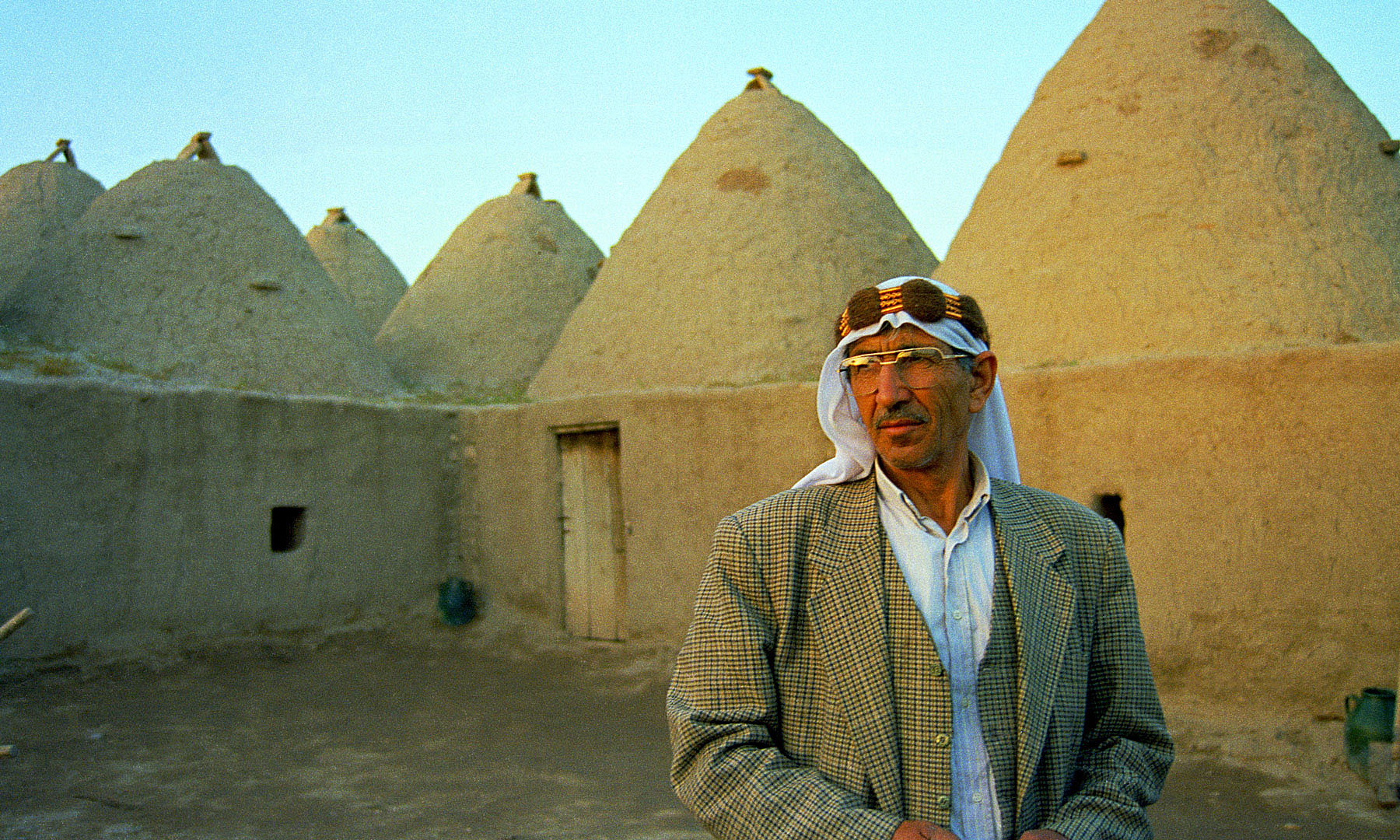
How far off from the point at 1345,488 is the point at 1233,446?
535 millimetres

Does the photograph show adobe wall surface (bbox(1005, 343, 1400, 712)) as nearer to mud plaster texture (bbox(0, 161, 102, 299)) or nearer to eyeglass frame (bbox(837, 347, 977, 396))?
eyeglass frame (bbox(837, 347, 977, 396))

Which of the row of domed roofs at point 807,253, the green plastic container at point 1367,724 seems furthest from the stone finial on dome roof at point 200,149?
the green plastic container at point 1367,724

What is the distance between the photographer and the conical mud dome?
9.66 metres

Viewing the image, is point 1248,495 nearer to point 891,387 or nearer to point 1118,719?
point 1118,719

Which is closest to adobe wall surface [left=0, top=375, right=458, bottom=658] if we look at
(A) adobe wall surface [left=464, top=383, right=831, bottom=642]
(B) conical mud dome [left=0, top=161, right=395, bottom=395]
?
(A) adobe wall surface [left=464, top=383, right=831, bottom=642]

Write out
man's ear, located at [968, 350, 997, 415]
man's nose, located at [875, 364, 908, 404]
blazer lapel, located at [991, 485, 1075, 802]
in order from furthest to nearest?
man's ear, located at [968, 350, 997, 415], man's nose, located at [875, 364, 908, 404], blazer lapel, located at [991, 485, 1075, 802]

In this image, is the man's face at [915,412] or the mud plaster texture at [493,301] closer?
the man's face at [915,412]

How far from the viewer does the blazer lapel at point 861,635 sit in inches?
60.9

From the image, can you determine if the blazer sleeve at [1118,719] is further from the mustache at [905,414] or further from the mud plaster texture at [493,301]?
the mud plaster texture at [493,301]

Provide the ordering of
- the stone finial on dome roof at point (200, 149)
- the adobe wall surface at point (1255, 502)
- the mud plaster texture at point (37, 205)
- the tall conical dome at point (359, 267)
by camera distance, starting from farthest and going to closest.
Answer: the tall conical dome at point (359, 267), the mud plaster texture at point (37, 205), the stone finial on dome roof at point (200, 149), the adobe wall surface at point (1255, 502)

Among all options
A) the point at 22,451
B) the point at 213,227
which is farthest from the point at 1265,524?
the point at 213,227

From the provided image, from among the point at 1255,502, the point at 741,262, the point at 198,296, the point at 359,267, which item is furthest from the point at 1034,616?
the point at 359,267

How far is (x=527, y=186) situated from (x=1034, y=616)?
45.6 feet

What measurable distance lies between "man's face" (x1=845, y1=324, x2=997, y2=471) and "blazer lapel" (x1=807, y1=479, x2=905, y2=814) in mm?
108
